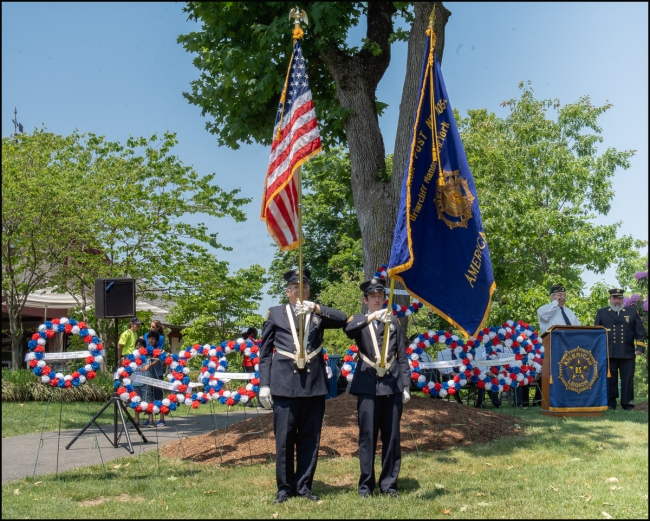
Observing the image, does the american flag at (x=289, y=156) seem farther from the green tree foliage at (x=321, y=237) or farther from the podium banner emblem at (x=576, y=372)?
the green tree foliage at (x=321, y=237)

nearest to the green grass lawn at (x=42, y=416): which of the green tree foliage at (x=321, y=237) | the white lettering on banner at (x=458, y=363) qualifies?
the white lettering on banner at (x=458, y=363)

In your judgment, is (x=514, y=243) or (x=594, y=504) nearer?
(x=594, y=504)

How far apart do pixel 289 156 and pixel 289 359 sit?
210 cm

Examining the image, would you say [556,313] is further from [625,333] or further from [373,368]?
[373,368]

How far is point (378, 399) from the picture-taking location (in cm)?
688

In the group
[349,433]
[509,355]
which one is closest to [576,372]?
[509,355]

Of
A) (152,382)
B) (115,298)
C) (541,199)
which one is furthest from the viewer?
(541,199)

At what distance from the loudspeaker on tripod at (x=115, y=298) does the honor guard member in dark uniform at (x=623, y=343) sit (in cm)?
829

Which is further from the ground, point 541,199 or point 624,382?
point 541,199

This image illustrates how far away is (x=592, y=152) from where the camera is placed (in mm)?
27000

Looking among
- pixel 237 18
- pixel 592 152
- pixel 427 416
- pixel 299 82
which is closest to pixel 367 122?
pixel 237 18

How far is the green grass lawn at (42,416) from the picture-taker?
1338cm

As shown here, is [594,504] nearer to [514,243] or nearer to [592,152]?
[514,243]

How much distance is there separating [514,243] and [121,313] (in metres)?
16.6
